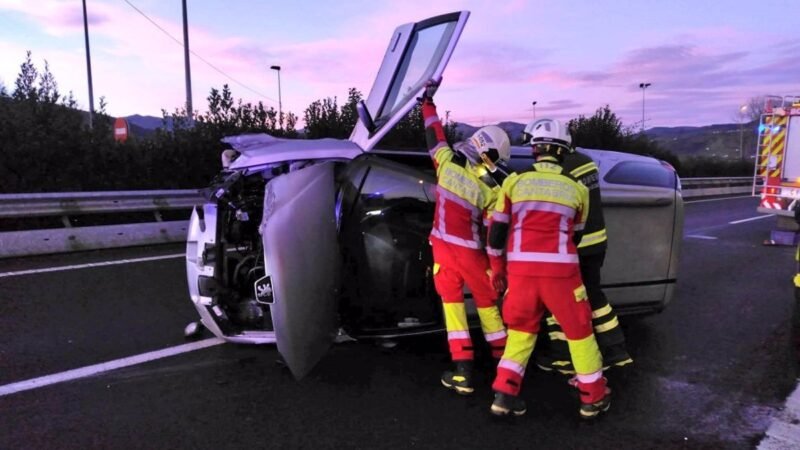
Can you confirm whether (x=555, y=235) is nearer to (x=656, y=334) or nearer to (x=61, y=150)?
(x=656, y=334)

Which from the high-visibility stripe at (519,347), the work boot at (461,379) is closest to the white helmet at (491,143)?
the high-visibility stripe at (519,347)

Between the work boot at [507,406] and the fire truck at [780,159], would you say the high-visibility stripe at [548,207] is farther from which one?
the fire truck at [780,159]

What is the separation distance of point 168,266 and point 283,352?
14.0ft

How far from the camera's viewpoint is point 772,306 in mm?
5820

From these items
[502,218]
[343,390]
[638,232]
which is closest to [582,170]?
[502,218]

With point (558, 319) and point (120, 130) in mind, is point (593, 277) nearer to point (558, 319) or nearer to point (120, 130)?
point (558, 319)

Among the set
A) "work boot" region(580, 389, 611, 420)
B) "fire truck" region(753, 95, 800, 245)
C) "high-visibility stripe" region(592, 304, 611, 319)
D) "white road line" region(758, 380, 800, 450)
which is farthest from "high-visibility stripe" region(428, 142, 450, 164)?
"fire truck" region(753, 95, 800, 245)

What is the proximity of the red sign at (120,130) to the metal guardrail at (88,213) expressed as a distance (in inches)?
67.5

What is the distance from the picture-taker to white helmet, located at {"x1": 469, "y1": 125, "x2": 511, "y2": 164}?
3633mm

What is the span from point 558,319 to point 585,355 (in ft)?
0.89

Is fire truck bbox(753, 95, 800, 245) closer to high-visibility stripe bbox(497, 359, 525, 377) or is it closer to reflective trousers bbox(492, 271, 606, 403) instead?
reflective trousers bbox(492, 271, 606, 403)

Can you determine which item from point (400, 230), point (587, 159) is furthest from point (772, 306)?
point (400, 230)

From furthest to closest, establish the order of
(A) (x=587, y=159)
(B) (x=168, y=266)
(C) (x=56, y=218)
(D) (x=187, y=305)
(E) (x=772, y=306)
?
(C) (x=56, y=218)
(B) (x=168, y=266)
(E) (x=772, y=306)
(D) (x=187, y=305)
(A) (x=587, y=159)

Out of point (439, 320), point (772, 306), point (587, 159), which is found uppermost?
point (587, 159)
